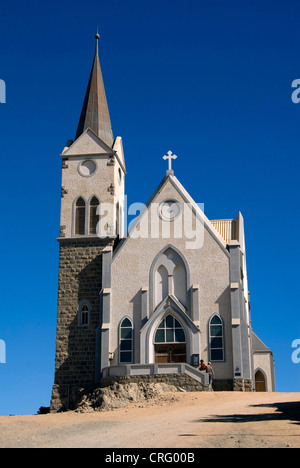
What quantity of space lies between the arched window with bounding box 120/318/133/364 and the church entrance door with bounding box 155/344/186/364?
1.51 m

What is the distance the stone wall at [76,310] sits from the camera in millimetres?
38031

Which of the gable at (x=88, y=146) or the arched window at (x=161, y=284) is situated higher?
the gable at (x=88, y=146)

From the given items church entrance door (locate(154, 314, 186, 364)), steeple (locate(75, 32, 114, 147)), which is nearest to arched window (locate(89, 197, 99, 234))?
steeple (locate(75, 32, 114, 147))

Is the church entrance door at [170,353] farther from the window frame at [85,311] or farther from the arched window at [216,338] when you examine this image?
the window frame at [85,311]

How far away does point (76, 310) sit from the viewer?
3934cm

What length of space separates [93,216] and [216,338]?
35.8 feet

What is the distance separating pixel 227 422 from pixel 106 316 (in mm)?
17906

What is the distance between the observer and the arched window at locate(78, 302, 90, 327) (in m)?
39.1

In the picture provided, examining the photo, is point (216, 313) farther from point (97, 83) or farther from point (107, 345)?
point (97, 83)

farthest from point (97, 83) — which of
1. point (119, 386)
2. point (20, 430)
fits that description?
point (20, 430)

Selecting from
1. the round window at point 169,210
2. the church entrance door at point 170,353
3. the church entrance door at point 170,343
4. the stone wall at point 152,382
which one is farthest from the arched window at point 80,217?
the stone wall at point 152,382

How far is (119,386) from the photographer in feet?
106

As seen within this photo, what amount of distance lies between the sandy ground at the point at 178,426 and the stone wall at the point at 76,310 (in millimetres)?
8699

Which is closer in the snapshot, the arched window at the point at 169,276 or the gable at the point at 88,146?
the arched window at the point at 169,276
